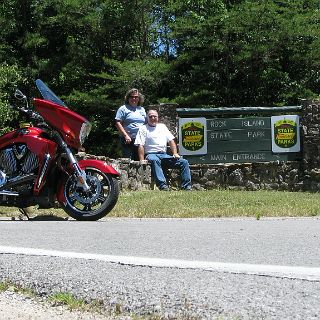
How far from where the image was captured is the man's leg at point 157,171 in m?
10.8

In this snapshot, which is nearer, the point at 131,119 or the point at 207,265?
the point at 207,265

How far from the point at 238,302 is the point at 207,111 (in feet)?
31.7

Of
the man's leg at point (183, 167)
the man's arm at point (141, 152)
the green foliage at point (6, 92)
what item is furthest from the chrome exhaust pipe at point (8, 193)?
the green foliage at point (6, 92)

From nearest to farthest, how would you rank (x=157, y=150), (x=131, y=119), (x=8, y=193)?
1. (x=8, y=193)
2. (x=157, y=150)
3. (x=131, y=119)

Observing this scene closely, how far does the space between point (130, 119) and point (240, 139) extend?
2.47 m

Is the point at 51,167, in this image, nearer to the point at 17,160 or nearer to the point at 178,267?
the point at 17,160

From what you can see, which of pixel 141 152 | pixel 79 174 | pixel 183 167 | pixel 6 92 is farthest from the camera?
pixel 6 92

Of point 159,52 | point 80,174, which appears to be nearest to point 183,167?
point 80,174

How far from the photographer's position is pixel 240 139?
12.6 m

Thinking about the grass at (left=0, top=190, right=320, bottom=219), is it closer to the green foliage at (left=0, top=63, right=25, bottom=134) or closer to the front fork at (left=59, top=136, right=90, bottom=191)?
the front fork at (left=59, top=136, right=90, bottom=191)

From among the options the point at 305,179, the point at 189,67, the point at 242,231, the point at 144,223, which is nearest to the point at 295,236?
the point at 242,231

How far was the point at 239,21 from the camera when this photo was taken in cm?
1828

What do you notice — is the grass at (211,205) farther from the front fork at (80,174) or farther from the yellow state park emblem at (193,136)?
the yellow state park emblem at (193,136)

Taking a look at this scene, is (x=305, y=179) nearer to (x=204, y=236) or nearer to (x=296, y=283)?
(x=204, y=236)
